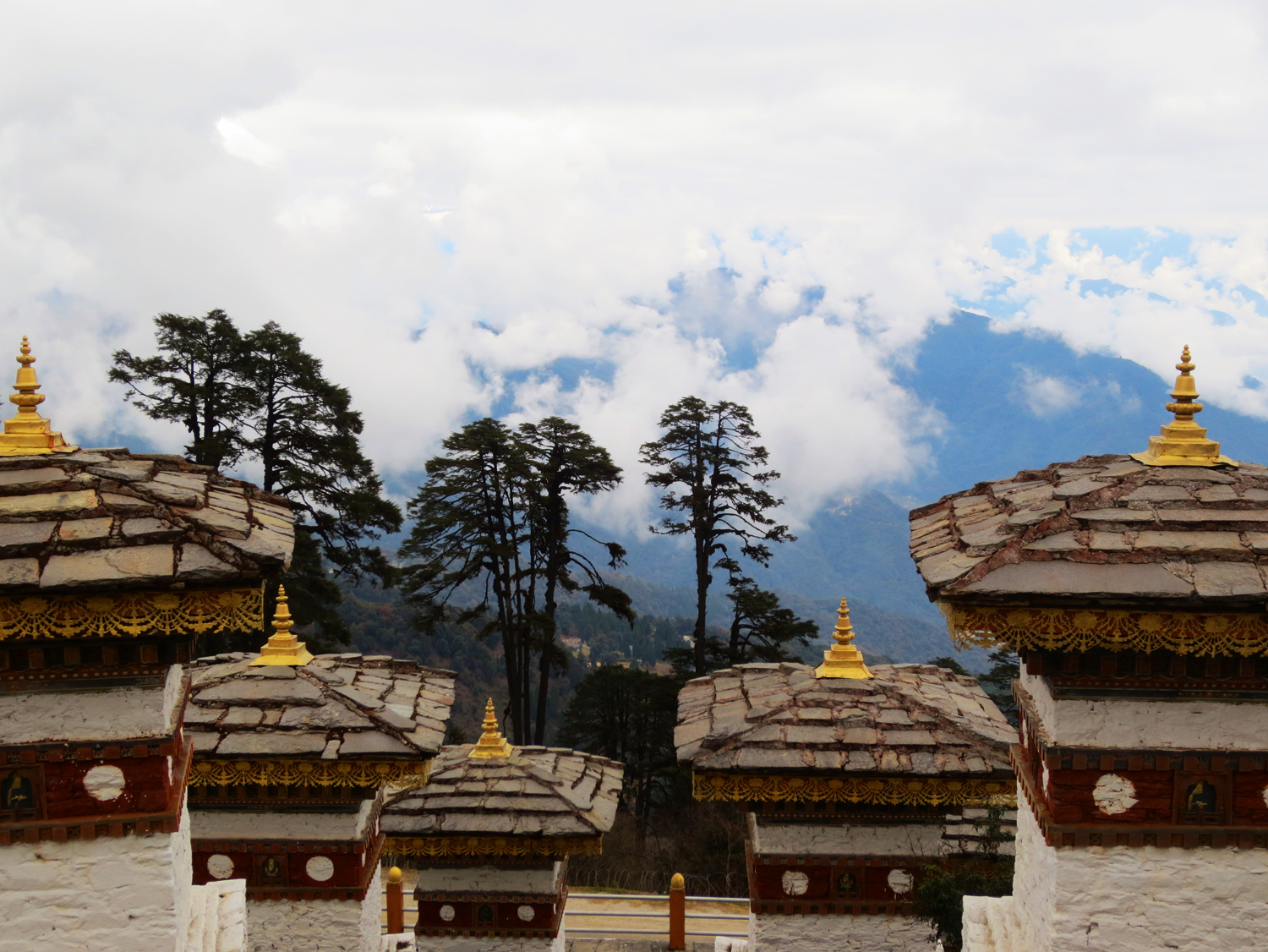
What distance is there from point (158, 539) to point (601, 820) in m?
6.49

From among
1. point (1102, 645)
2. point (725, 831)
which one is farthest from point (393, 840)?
point (725, 831)

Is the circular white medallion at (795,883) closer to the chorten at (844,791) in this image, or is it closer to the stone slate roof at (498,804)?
the chorten at (844,791)

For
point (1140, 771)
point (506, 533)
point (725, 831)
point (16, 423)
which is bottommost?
point (725, 831)

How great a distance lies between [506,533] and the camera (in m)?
30.7

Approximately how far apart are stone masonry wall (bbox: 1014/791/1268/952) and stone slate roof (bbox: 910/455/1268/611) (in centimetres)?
140

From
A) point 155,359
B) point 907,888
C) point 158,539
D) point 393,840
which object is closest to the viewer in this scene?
point 158,539

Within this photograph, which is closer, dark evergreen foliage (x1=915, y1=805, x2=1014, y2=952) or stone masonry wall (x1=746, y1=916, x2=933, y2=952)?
dark evergreen foliage (x1=915, y1=805, x2=1014, y2=952)

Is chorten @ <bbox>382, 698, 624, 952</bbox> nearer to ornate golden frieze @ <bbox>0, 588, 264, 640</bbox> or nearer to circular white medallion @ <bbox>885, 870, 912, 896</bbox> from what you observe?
circular white medallion @ <bbox>885, 870, 912, 896</bbox>

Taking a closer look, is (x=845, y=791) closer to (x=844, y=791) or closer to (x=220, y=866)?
(x=844, y=791)

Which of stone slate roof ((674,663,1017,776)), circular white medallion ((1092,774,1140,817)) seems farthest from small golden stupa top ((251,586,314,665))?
circular white medallion ((1092,774,1140,817))

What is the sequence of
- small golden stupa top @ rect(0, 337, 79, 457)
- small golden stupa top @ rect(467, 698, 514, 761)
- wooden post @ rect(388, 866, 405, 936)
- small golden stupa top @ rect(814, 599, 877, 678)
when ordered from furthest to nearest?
wooden post @ rect(388, 866, 405, 936) → small golden stupa top @ rect(467, 698, 514, 761) → small golden stupa top @ rect(814, 599, 877, 678) → small golden stupa top @ rect(0, 337, 79, 457)

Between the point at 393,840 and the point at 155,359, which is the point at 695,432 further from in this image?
the point at 393,840

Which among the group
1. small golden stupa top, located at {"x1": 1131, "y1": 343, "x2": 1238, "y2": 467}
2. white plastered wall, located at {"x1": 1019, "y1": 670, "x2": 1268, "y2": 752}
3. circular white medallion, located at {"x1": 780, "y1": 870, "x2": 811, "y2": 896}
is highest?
small golden stupa top, located at {"x1": 1131, "y1": 343, "x2": 1238, "y2": 467}

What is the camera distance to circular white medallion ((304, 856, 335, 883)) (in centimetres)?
951
